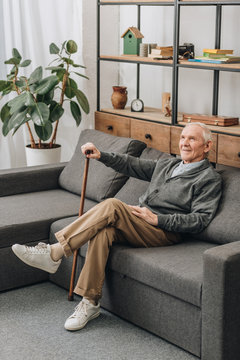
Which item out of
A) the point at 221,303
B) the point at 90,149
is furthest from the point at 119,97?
the point at 221,303

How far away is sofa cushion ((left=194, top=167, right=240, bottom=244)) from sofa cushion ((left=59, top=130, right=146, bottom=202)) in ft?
2.68

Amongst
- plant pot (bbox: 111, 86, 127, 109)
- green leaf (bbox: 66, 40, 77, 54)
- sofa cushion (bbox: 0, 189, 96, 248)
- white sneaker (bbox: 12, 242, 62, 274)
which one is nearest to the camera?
white sneaker (bbox: 12, 242, 62, 274)

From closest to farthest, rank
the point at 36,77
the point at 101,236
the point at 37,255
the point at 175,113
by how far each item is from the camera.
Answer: the point at 101,236 → the point at 37,255 → the point at 175,113 → the point at 36,77

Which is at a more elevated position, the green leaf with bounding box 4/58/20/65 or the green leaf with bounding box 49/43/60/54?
the green leaf with bounding box 49/43/60/54

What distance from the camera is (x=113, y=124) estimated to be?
4543 mm

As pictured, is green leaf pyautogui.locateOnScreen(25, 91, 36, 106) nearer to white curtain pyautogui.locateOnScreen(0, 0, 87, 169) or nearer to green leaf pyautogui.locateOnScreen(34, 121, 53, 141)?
green leaf pyautogui.locateOnScreen(34, 121, 53, 141)

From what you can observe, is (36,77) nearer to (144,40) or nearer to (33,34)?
(33,34)

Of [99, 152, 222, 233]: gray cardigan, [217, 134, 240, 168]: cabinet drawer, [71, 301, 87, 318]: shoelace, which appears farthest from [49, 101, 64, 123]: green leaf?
[71, 301, 87, 318]: shoelace

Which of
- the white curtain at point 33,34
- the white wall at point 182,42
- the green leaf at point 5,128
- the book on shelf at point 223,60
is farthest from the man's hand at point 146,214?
the white curtain at point 33,34

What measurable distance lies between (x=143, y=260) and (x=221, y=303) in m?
0.50

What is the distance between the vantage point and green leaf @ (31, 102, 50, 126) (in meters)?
4.18

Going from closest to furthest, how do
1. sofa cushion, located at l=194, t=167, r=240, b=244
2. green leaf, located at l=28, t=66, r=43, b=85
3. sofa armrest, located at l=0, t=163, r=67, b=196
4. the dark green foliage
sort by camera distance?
1. sofa cushion, located at l=194, t=167, r=240, b=244
2. sofa armrest, located at l=0, t=163, r=67, b=196
3. the dark green foliage
4. green leaf, located at l=28, t=66, r=43, b=85

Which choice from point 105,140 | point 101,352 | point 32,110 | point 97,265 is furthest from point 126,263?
point 32,110

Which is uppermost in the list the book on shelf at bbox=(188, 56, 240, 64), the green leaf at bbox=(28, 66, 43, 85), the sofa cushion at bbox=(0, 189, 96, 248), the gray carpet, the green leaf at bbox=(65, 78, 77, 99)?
the book on shelf at bbox=(188, 56, 240, 64)
